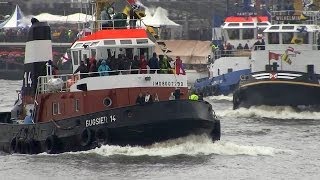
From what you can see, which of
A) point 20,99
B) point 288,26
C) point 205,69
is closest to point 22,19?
point 205,69

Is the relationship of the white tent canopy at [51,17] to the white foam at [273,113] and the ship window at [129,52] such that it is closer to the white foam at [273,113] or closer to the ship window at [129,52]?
the white foam at [273,113]

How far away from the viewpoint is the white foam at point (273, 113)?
63.1m

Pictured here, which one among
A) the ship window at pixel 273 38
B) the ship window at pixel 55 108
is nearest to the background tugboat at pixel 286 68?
the ship window at pixel 273 38

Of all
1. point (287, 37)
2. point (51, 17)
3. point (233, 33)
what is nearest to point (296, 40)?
point (287, 37)

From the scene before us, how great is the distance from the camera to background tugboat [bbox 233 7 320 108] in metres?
63.2

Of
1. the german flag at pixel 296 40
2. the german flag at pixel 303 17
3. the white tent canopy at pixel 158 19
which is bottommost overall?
the german flag at pixel 296 40

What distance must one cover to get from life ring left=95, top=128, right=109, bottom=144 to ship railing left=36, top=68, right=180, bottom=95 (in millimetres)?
2139

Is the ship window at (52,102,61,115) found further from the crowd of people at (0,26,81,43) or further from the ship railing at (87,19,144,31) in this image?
the crowd of people at (0,26,81,43)

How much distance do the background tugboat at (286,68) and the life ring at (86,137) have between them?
21351mm

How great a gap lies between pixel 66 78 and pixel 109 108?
422 cm

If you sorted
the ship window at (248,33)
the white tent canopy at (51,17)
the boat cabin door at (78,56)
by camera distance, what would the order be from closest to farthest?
the boat cabin door at (78,56), the ship window at (248,33), the white tent canopy at (51,17)

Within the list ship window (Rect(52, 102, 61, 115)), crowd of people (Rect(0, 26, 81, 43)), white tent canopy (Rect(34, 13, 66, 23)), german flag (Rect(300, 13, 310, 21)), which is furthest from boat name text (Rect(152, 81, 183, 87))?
crowd of people (Rect(0, 26, 81, 43))

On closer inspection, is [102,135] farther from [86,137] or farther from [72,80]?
[72,80]

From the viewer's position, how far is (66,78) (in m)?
47.2
